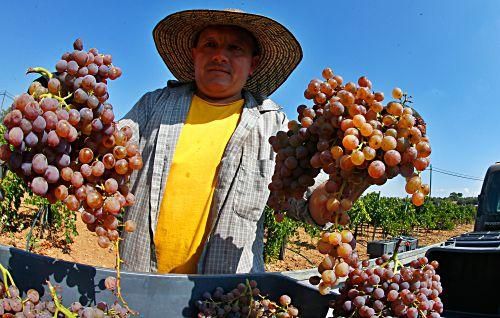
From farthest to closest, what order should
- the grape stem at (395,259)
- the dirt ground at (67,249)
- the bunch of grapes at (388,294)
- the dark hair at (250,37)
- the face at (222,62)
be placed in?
the dirt ground at (67,249) < the dark hair at (250,37) < the face at (222,62) < the grape stem at (395,259) < the bunch of grapes at (388,294)

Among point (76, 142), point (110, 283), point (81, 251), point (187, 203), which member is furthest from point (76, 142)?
point (81, 251)

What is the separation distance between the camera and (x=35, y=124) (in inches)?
42.6

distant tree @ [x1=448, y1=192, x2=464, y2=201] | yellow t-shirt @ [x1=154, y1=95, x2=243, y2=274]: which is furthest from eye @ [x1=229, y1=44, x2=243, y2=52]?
distant tree @ [x1=448, y1=192, x2=464, y2=201]

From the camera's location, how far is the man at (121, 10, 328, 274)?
203cm

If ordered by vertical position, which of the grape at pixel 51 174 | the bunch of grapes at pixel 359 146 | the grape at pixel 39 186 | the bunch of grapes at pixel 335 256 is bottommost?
the bunch of grapes at pixel 335 256

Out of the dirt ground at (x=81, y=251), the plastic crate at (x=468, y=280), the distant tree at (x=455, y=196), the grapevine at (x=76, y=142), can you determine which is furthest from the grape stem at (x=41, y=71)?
the distant tree at (x=455, y=196)

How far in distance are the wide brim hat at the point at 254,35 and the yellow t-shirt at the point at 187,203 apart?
0.57 meters

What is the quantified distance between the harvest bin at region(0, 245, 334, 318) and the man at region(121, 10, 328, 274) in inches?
24.1

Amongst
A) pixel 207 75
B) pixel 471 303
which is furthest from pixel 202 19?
pixel 471 303

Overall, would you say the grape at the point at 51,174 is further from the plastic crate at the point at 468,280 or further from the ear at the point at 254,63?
the plastic crate at the point at 468,280

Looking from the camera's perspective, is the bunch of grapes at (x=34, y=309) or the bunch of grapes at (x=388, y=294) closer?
the bunch of grapes at (x=34, y=309)

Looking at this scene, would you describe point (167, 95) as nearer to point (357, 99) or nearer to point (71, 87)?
point (71, 87)

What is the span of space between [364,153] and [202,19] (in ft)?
4.65

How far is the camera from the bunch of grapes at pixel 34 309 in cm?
101
